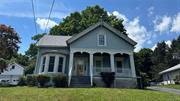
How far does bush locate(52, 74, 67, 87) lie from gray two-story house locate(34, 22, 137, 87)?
766mm

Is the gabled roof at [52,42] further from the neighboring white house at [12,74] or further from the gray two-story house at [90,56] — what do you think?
the neighboring white house at [12,74]

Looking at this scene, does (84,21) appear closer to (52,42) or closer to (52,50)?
(52,42)

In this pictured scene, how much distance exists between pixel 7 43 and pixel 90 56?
650 inches

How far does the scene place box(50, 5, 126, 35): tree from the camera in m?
44.1

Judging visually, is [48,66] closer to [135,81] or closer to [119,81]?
[119,81]

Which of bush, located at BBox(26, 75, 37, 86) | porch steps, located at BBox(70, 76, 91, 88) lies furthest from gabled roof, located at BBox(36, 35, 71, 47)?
porch steps, located at BBox(70, 76, 91, 88)

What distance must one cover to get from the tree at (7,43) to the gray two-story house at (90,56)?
33.7ft

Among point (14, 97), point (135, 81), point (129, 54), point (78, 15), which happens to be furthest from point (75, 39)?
point (78, 15)

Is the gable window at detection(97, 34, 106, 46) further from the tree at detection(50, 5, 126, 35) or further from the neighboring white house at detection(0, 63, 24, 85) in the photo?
the neighboring white house at detection(0, 63, 24, 85)

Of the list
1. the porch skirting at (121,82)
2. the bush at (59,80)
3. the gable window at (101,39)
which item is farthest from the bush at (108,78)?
the bush at (59,80)

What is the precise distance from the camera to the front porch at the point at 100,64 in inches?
1051

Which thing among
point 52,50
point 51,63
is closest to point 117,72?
point 51,63

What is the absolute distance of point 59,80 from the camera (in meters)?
24.6

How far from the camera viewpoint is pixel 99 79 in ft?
85.8
